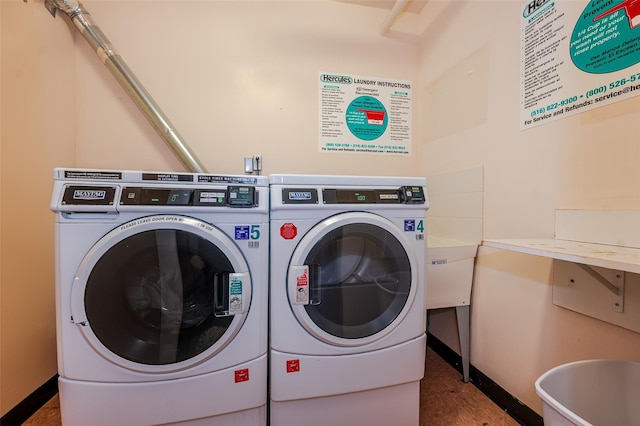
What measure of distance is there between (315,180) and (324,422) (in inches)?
37.2

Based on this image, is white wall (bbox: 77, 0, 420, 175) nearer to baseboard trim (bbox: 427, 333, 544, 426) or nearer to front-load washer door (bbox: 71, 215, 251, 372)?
front-load washer door (bbox: 71, 215, 251, 372)

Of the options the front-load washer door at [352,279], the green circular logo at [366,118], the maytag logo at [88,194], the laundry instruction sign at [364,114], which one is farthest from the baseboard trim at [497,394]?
the maytag logo at [88,194]

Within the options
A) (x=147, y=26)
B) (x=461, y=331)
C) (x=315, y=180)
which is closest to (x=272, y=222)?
(x=315, y=180)

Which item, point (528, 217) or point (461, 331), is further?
point (461, 331)

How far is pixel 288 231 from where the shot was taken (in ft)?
3.16

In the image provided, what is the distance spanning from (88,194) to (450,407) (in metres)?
1.77

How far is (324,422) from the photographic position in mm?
1018

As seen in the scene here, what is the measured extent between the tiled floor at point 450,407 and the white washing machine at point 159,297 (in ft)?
2.06

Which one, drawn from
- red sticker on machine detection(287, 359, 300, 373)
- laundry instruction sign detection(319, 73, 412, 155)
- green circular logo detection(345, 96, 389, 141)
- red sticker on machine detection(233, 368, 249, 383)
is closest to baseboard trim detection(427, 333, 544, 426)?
red sticker on machine detection(287, 359, 300, 373)

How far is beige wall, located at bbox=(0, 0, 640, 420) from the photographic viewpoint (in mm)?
1062

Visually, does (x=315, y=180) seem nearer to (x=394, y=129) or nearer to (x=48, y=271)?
(x=394, y=129)

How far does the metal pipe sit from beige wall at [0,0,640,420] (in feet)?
0.24

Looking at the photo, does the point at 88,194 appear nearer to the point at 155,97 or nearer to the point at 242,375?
the point at 242,375

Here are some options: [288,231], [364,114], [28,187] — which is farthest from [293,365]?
[364,114]
